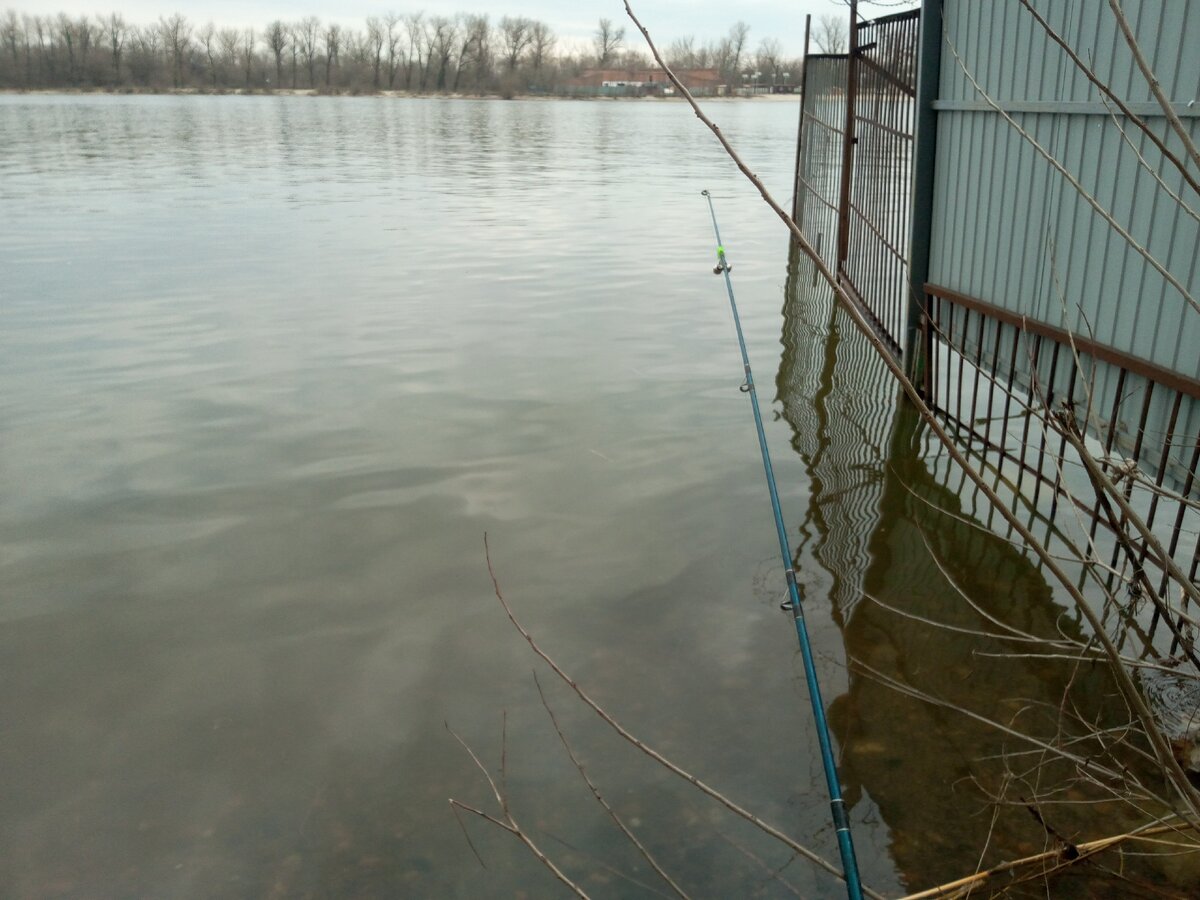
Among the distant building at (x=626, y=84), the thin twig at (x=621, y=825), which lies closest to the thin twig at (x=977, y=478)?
the thin twig at (x=621, y=825)

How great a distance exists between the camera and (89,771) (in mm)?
3434

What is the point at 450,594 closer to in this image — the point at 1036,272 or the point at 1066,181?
the point at 1036,272

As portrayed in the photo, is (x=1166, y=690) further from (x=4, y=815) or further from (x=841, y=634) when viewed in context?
(x=4, y=815)

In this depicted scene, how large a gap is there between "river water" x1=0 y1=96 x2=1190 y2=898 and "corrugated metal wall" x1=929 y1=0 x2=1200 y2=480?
1.09 m

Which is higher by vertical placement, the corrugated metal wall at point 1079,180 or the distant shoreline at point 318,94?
the distant shoreline at point 318,94

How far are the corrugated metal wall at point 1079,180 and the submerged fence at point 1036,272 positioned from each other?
11mm

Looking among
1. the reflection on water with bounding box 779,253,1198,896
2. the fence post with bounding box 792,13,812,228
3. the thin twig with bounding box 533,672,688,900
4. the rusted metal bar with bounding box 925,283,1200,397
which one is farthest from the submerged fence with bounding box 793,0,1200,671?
the fence post with bounding box 792,13,812,228

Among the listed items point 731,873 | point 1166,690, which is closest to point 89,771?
point 731,873

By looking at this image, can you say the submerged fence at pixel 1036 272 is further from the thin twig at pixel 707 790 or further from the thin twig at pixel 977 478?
the thin twig at pixel 707 790

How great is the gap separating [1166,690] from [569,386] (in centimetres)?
463

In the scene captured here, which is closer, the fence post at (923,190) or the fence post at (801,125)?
the fence post at (923,190)

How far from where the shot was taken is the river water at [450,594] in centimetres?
311

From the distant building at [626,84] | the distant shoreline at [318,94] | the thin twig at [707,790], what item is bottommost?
the thin twig at [707,790]

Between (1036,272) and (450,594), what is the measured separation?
10.0ft
